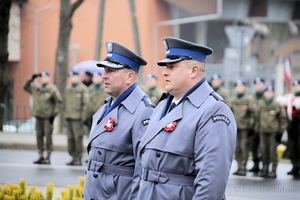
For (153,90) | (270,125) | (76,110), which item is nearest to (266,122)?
(270,125)

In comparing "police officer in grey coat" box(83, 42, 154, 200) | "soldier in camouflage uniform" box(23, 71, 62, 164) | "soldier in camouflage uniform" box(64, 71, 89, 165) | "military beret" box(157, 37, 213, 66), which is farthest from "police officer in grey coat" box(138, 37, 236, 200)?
"soldier in camouflage uniform" box(23, 71, 62, 164)

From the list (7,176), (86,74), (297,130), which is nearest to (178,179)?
(7,176)

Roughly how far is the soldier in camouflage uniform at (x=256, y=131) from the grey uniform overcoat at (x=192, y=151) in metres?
9.47

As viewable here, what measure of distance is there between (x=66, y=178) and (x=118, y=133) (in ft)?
23.6

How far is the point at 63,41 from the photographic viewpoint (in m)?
22.3

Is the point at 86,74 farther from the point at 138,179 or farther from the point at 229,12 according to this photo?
the point at 229,12

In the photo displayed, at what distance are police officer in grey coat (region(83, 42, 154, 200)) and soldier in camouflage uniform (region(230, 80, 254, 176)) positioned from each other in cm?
854

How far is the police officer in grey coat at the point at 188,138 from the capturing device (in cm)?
400

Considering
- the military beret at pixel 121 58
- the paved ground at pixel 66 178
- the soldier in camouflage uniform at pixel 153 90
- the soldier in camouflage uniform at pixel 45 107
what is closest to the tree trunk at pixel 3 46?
the paved ground at pixel 66 178

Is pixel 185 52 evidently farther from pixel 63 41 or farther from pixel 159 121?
pixel 63 41

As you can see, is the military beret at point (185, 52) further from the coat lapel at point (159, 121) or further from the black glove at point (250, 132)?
the black glove at point (250, 132)

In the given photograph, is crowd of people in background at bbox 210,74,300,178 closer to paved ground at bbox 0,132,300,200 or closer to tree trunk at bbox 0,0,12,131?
paved ground at bbox 0,132,300,200

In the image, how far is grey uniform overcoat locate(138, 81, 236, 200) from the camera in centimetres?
399

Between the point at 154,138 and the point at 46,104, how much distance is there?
10497 millimetres
